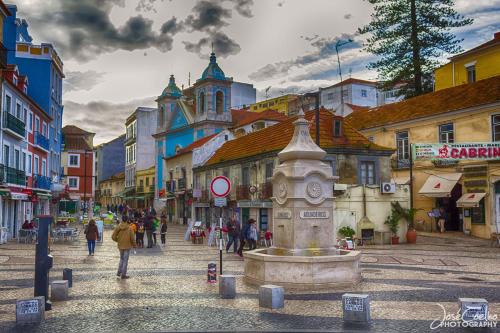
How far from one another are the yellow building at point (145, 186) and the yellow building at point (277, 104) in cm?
2289

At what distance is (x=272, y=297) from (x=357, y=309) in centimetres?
180

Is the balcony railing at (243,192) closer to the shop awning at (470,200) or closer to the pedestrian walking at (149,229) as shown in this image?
the pedestrian walking at (149,229)

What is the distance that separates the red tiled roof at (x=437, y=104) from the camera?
95.2 feet

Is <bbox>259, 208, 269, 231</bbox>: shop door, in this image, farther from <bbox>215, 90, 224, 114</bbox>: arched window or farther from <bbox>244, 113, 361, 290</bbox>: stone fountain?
<bbox>215, 90, 224, 114</bbox>: arched window

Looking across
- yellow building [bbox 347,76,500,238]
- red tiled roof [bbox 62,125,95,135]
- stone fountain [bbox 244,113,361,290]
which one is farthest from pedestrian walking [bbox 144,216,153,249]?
red tiled roof [bbox 62,125,95,135]

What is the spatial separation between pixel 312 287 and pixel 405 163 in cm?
2342

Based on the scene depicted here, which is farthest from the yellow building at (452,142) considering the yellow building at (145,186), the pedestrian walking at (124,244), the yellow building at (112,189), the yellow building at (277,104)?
the yellow building at (112,189)

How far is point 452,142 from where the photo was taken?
100 feet

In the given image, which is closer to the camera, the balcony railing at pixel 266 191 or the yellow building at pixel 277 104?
the balcony railing at pixel 266 191

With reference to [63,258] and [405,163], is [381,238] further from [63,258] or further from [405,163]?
[63,258]

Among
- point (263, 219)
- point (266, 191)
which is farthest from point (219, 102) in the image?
point (266, 191)

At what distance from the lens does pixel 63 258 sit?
19609 mm

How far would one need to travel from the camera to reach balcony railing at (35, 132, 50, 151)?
Answer: 113ft

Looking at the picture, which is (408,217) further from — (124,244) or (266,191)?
(124,244)
